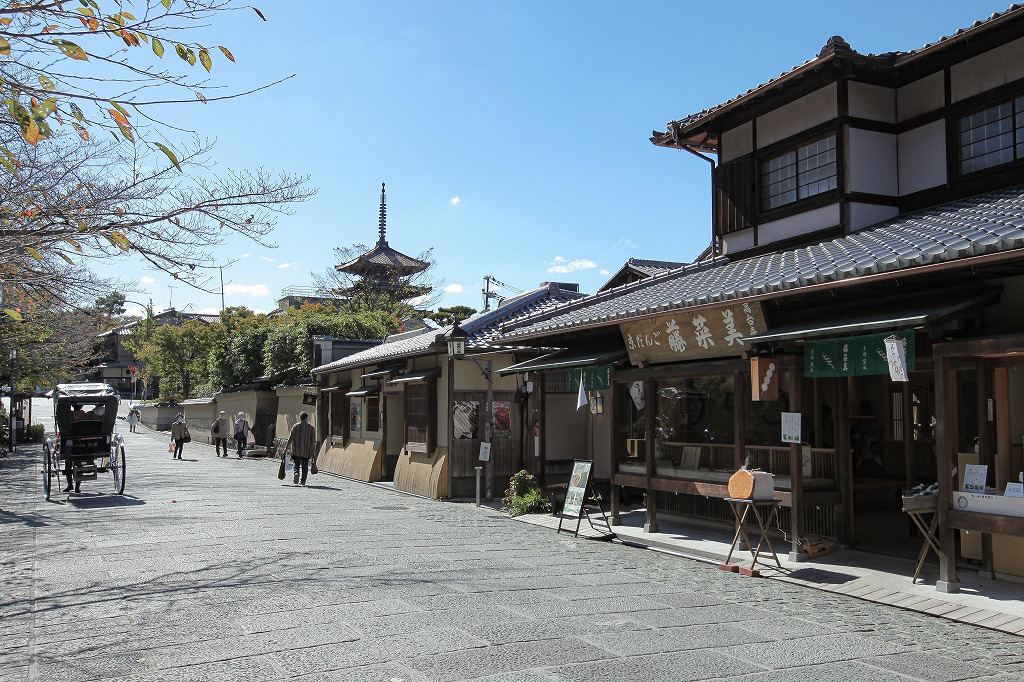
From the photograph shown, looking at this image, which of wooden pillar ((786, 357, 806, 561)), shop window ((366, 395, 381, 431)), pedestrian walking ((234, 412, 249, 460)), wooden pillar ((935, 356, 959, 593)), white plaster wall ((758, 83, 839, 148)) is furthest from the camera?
pedestrian walking ((234, 412, 249, 460))

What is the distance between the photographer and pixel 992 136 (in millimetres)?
10633

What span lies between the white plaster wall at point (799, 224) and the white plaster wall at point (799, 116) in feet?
4.54

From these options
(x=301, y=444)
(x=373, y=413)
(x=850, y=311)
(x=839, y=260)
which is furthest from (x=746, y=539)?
(x=373, y=413)

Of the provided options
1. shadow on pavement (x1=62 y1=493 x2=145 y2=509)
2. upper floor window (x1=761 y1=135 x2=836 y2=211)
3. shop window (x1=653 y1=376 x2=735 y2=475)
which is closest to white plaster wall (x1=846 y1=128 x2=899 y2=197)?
upper floor window (x1=761 y1=135 x2=836 y2=211)

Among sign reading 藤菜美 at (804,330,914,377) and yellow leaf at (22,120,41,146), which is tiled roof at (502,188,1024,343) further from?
yellow leaf at (22,120,41,146)

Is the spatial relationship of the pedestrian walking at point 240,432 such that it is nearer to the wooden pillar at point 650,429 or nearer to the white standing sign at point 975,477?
the wooden pillar at point 650,429

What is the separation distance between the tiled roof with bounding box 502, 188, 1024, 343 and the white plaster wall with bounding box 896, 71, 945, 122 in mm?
1698

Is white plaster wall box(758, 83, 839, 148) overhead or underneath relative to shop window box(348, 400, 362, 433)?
overhead

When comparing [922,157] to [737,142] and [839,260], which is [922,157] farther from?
[839,260]

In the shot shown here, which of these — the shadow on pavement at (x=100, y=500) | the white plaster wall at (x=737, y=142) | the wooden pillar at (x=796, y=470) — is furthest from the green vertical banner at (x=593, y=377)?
the shadow on pavement at (x=100, y=500)

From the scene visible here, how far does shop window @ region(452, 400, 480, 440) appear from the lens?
726 inches

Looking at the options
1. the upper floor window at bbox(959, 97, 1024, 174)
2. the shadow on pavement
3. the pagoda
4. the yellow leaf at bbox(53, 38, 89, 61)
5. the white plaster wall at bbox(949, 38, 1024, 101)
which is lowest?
the shadow on pavement

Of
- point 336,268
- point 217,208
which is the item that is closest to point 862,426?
point 217,208

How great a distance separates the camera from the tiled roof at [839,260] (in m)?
7.79
